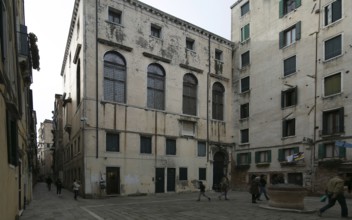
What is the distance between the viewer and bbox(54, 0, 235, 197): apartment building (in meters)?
23.3

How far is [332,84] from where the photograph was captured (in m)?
23.3

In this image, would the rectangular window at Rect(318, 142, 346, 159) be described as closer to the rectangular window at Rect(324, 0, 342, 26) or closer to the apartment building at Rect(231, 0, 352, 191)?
the apartment building at Rect(231, 0, 352, 191)

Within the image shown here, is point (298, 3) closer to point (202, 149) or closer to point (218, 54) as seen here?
point (218, 54)

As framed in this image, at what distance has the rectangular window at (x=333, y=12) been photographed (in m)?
23.1

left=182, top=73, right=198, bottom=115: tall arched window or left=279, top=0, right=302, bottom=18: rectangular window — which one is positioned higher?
left=279, top=0, right=302, bottom=18: rectangular window

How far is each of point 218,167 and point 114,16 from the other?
54.4 feet

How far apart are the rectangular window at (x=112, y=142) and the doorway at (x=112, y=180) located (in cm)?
144

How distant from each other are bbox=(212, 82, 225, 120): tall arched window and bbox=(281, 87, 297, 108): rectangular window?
663 centimetres

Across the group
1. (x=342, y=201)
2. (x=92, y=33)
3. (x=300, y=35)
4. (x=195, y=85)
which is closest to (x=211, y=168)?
(x=195, y=85)

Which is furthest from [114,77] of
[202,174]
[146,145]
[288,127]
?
[288,127]

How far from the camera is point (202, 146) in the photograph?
29516 mm

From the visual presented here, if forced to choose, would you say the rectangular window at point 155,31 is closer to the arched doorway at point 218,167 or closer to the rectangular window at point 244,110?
the rectangular window at point 244,110

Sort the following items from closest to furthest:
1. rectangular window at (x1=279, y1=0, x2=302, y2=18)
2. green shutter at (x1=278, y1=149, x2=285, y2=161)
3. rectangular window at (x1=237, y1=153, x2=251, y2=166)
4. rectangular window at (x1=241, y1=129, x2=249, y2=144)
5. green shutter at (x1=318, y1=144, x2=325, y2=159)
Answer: green shutter at (x1=318, y1=144, x2=325, y2=159), green shutter at (x1=278, y1=149, x2=285, y2=161), rectangular window at (x1=279, y1=0, x2=302, y2=18), rectangular window at (x1=237, y1=153, x2=251, y2=166), rectangular window at (x1=241, y1=129, x2=249, y2=144)

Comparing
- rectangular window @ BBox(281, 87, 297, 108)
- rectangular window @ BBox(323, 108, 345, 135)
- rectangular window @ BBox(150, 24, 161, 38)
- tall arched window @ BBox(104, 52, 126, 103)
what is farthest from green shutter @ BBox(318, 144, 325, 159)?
rectangular window @ BBox(150, 24, 161, 38)
